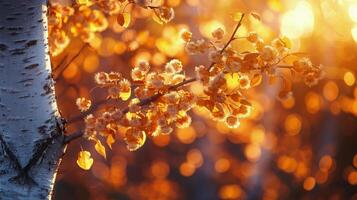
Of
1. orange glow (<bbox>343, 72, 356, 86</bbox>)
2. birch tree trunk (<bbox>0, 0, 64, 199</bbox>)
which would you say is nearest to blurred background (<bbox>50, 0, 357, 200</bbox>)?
orange glow (<bbox>343, 72, 356, 86</bbox>)

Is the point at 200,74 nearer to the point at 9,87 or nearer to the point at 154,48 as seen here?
the point at 9,87

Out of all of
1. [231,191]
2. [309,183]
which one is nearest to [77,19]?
[309,183]

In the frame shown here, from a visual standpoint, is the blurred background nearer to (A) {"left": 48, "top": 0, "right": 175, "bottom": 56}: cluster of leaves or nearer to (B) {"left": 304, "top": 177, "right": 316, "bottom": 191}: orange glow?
(B) {"left": 304, "top": 177, "right": 316, "bottom": 191}: orange glow

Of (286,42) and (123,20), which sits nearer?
(286,42)

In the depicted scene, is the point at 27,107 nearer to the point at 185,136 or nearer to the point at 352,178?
the point at 352,178

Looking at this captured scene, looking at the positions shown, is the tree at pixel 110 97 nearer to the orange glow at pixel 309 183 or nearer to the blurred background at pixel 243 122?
the blurred background at pixel 243 122

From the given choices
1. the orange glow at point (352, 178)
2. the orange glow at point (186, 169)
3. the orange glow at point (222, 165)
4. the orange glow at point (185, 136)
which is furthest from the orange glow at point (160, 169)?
the orange glow at point (352, 178)
